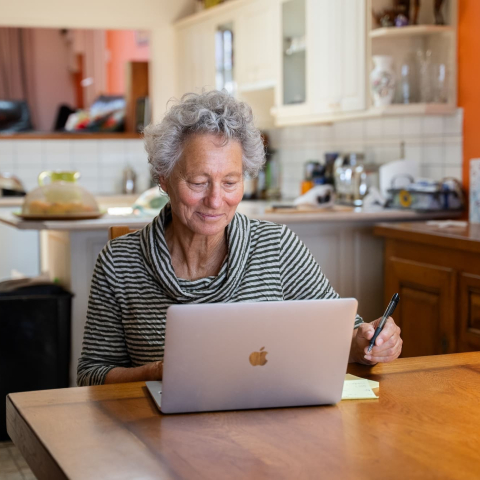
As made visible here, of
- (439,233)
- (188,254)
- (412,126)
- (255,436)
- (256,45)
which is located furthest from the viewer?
(256,45)

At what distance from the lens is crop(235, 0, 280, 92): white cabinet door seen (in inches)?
192

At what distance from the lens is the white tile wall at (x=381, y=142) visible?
12.8ft

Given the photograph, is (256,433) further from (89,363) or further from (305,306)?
(89,363)

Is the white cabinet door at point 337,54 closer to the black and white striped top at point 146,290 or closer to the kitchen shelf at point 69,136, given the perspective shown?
the kitchen shelf at point 69,136

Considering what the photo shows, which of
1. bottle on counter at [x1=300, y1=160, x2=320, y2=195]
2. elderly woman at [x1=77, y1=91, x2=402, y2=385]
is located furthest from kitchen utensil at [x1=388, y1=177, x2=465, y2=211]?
elderly woman at [x1=77, y1=91, x2=402, y2=385]

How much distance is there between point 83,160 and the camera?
21.1 ft

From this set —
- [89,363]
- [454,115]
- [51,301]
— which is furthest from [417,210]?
[89,363]

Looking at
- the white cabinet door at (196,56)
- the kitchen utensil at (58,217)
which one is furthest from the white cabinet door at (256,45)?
the kitchen utensil at (58,217)

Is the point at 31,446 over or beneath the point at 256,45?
beneath

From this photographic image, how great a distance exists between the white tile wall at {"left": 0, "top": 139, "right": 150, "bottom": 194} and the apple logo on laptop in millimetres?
5180

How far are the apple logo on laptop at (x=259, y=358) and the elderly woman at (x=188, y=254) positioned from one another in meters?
0.43

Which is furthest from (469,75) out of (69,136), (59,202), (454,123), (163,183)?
(69,136)

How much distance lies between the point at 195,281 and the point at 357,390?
0.49m

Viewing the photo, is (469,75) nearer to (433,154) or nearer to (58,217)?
(433,154)
